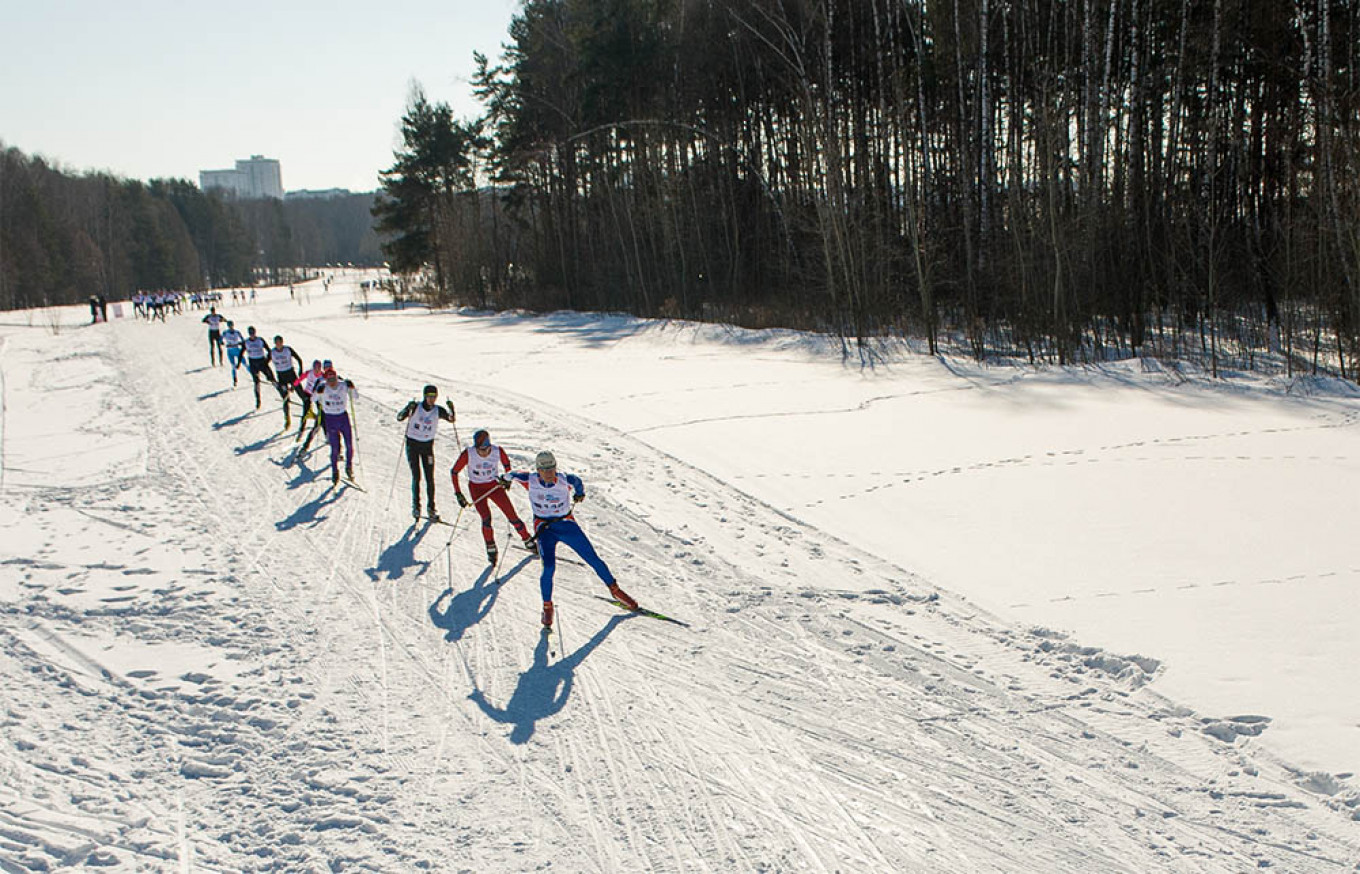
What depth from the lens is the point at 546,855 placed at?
4.56 m

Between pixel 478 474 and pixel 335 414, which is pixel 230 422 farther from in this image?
pixel 478 474

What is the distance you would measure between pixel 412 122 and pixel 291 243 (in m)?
98.2

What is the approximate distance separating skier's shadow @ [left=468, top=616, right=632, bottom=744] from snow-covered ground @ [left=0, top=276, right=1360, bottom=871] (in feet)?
0.11

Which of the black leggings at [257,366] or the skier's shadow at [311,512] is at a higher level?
the black leggings at [257,366]

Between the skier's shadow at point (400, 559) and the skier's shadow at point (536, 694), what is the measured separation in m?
2.51

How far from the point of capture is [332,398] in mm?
12508

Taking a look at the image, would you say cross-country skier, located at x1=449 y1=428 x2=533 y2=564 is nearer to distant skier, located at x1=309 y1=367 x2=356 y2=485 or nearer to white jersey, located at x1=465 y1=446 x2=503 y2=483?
white jersey, located at x1=465 y1=446 x2=503 y2=483

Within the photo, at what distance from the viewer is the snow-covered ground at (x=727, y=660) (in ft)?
15.6

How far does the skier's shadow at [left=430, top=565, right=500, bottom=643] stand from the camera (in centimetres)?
759

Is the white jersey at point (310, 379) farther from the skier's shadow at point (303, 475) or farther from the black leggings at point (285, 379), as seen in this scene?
the black leggings at point (285, 379)

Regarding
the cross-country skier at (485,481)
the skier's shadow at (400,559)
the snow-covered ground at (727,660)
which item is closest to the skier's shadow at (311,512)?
the snow-covered ground at (727,660)

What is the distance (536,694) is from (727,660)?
4.96 feet

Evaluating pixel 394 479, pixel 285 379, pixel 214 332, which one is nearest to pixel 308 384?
pixel 285 379

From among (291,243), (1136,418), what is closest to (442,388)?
(1136,418)
